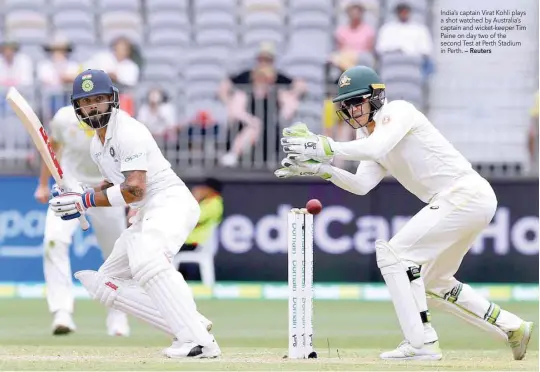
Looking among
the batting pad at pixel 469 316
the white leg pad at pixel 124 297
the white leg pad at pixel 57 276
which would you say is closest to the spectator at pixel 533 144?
the white leg pad at pixel 57 276

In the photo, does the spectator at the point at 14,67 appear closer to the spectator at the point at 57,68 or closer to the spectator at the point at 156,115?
the spectator at the point at 57,68

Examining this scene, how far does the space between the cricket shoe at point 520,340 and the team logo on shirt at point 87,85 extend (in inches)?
103

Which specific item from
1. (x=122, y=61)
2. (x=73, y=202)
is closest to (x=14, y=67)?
(x=122, y=61)

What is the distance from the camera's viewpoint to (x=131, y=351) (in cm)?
748

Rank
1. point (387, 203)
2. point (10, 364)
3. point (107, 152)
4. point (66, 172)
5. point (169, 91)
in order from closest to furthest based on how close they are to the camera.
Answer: point (10, 364)
point (107, 152)
point (66, 172)
point (387, 203)
point (169, 91)

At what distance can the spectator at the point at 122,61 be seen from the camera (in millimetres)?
13320

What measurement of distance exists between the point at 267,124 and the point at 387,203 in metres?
1.36

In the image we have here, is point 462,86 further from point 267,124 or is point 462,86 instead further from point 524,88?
point 267,124

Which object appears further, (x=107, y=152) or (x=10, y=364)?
(x=107, y=152)

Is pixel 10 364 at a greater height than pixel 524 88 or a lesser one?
lesser

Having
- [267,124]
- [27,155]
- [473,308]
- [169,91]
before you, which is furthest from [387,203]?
[473,308]

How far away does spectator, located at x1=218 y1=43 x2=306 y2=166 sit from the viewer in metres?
12.6

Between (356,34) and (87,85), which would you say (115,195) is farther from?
(356,34)

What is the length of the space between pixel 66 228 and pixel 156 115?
3.88 m
